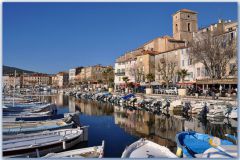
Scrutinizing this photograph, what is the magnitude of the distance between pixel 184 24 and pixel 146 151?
6123cm

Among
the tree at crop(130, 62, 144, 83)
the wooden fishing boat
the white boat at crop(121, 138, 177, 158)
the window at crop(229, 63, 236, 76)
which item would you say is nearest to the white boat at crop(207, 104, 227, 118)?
the wooden fishing boat

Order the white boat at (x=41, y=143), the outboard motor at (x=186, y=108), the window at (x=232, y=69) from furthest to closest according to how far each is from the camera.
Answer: the window at (x=232, y=69) → the outboard motor at (x=186, y=108) → the white boat at (x=41, y=143)

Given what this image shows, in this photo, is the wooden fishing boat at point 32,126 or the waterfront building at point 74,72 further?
the waterfront building at point 74,72

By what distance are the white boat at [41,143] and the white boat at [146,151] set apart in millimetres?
3705

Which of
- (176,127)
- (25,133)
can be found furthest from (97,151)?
(176,127)

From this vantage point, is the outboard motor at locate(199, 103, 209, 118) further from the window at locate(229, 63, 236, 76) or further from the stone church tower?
the stone church tower

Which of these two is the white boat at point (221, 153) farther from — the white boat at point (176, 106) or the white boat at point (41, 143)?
the white boat at point (176, 106)

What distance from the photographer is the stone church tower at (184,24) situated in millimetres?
65812

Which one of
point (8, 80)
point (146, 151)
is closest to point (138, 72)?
point (8, 80)

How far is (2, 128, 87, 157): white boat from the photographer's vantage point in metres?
10.5

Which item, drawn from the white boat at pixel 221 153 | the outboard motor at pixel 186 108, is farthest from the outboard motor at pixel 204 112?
the white boat at pixel 221 153

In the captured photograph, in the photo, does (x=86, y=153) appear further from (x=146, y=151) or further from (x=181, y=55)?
(x=181, y=55)

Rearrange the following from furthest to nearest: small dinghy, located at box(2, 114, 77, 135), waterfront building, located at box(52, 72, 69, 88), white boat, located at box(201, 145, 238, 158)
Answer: waterfront building, located at box(52, 72, 69, 88) → small dinghy, located at box(2, 114, 77, 135) → white boat, located at box(201, 145, 238, 158)

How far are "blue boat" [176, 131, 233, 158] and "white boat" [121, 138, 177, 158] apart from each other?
64cm
